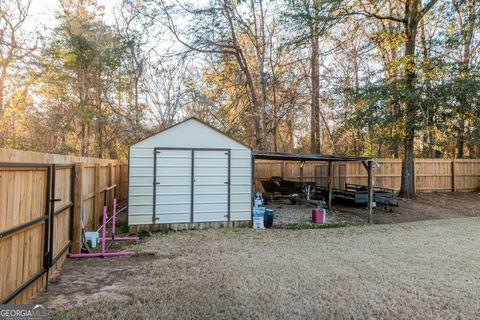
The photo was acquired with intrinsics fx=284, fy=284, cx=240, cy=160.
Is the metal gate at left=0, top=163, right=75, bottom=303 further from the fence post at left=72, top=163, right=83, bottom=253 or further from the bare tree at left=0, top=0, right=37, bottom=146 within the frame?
the bare tree at left=0, top=0, right=37, bottom=146

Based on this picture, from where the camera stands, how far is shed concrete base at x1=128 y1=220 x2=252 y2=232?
6328 millimetres

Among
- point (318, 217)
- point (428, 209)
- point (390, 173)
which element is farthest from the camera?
point (390, 173)

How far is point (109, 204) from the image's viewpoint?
28.8ft

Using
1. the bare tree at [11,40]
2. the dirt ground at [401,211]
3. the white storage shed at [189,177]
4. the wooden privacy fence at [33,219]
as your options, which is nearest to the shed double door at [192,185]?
the white storage shed at [189,177]

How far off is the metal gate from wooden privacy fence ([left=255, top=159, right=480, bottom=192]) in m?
9.18

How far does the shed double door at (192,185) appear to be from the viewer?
647cm

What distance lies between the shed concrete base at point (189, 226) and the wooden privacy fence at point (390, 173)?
16.5 ft

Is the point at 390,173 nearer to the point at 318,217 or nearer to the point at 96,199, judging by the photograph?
the point at 318,217

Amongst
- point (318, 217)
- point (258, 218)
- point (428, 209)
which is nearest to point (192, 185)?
point (258, 218)

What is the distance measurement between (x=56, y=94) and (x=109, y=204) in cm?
771

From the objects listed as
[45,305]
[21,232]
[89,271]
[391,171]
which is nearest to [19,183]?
[21,232]

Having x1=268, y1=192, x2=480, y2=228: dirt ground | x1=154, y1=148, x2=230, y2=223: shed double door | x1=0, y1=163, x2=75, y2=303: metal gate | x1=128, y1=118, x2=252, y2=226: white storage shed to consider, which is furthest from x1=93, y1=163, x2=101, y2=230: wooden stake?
x1=268, y1=192, x2=480, y2=228: dirt ground

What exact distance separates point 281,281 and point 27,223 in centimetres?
271

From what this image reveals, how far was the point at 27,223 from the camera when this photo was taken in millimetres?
2627
